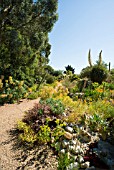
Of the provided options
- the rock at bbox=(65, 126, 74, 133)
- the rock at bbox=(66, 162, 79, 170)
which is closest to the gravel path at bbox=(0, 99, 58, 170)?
the rock at bbox=(66, 162, 79, 170)

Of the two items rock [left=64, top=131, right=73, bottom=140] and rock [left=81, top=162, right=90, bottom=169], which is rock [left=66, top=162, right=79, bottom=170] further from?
rock [left=64, top=131, right=73, bottom=140]

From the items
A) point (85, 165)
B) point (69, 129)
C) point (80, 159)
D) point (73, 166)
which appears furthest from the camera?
point (69, 129)

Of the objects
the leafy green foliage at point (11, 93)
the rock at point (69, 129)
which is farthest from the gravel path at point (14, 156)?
the leafy green foliage at point (11, 93)

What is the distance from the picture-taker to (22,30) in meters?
14.0

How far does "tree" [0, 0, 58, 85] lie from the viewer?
43.3 feet

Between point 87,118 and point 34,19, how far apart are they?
30.5 feet

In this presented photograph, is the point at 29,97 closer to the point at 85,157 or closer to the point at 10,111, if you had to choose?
the point at 10,111

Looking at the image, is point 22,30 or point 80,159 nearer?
point 80,159

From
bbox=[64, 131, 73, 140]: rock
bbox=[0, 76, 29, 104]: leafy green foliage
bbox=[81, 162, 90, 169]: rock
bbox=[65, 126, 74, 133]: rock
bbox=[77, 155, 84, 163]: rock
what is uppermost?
bbox=[0, 76, 29, 104]: leafy green foliage

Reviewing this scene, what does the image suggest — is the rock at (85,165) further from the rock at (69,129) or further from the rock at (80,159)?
the rock at (69,129)

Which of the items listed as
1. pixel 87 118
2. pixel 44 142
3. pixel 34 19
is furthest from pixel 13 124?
pixel 34 19

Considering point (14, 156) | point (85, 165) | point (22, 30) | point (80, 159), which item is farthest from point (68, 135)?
point (22, 30)

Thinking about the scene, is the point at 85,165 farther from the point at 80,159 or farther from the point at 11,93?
the point at 11,93

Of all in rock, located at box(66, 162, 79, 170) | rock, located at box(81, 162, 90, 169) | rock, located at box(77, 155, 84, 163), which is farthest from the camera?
rock, located at box(77, 155, 84, 163)
